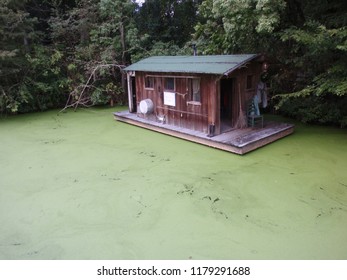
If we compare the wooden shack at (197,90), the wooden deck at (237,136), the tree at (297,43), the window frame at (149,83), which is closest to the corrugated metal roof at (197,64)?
the wooden shack at (197,90)

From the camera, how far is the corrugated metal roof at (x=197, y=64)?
6141mm

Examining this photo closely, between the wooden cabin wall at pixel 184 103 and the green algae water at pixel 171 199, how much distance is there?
721 millimetres

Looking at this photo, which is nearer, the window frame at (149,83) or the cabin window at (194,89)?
the cabin window at (194,89)

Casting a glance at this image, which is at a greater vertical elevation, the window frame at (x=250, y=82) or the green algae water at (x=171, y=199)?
the window frame at (x=250, y=82)

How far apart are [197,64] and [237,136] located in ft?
6.49

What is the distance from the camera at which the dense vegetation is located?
259 inches

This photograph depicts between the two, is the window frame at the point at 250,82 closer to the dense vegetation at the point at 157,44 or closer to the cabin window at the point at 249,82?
the cabin window at the point at 249,82

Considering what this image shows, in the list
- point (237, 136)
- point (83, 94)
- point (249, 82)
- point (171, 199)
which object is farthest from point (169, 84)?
point (83, 94)

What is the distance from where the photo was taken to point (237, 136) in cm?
637

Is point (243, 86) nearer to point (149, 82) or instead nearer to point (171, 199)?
point (149, 82)

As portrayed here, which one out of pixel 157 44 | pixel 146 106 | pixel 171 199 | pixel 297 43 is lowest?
pixel 171 199

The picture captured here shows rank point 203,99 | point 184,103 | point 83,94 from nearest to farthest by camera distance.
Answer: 1. point 203,99
2. point 184,103
3. point 83,94

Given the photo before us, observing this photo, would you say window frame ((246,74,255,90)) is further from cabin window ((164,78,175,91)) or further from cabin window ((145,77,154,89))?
cabin window ((145,77,154,89))

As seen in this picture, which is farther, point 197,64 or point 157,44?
point 157,44
